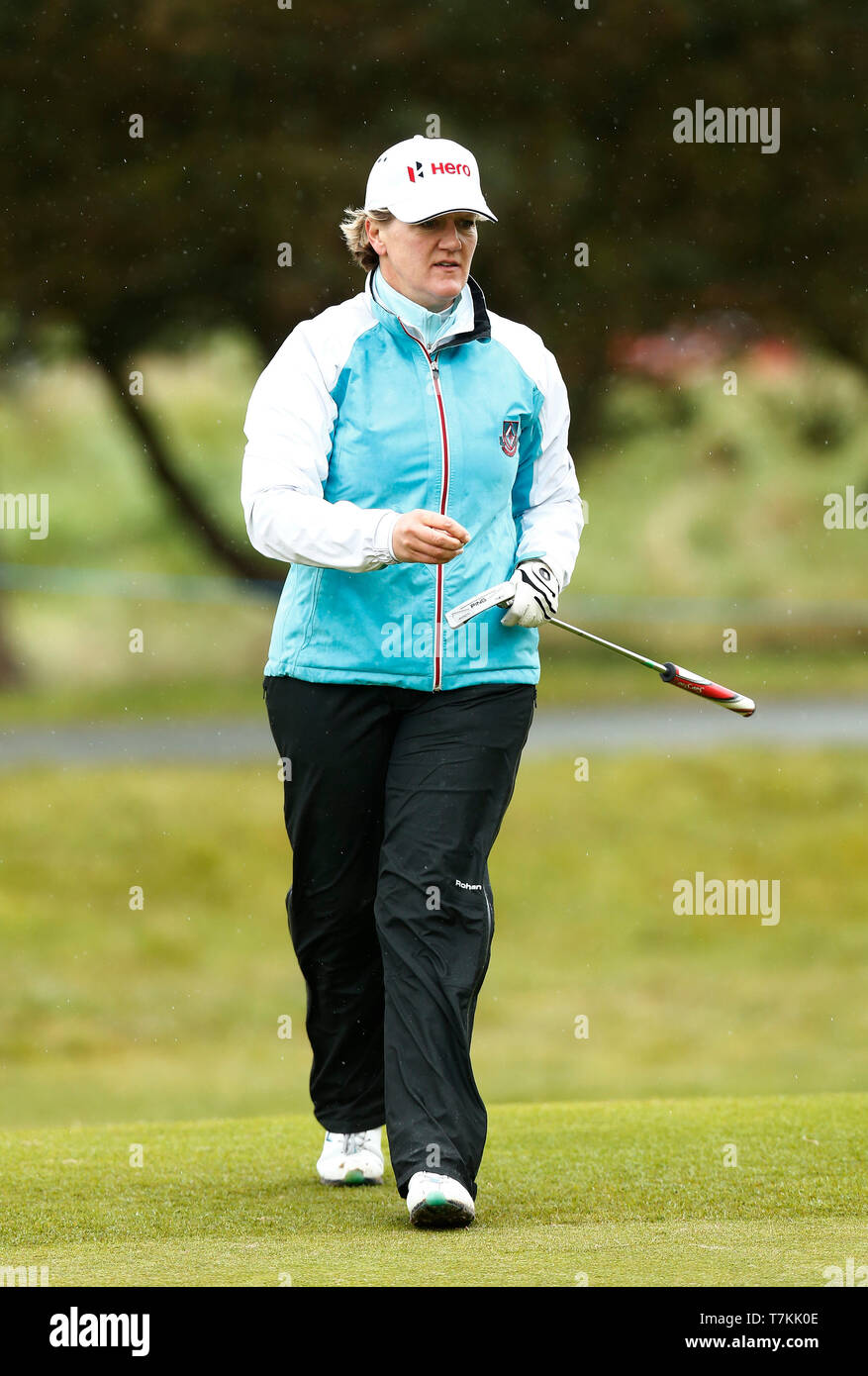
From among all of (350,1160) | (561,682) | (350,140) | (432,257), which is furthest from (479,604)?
(561,682)

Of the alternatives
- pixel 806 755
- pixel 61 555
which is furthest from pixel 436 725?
pixel 61 555

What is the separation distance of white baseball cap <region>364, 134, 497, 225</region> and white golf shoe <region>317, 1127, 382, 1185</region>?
75.1 inches

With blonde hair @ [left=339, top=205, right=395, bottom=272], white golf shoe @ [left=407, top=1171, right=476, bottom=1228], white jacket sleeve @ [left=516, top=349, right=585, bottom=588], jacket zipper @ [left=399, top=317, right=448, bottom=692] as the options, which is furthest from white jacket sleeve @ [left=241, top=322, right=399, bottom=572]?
white golf shoe @ [left=407, top=1171, right=476, bottom=1228]

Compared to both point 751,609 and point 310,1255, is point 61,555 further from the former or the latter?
point 310,1255

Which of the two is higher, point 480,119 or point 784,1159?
point 480,119

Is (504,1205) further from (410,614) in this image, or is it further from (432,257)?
(432,257)

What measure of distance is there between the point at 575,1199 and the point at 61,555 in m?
16.0

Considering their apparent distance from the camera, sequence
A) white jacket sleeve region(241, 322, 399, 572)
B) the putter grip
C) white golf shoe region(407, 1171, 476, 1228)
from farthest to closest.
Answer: the putter grip, white jacket sleeve region(241, 322, 399, 572), white golf shoe region(407, 1171, 476, 1228)

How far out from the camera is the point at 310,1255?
377 centimetres

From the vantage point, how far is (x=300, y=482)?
4.27m

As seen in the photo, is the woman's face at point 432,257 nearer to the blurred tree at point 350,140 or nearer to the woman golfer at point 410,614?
the woman golfer at point 410,614

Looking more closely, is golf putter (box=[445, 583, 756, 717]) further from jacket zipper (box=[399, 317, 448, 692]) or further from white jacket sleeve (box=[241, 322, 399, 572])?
white jacket sleeve (box=[241, 322, 399, 572])

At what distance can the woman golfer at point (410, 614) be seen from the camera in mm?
4246

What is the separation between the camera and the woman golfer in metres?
4.25
